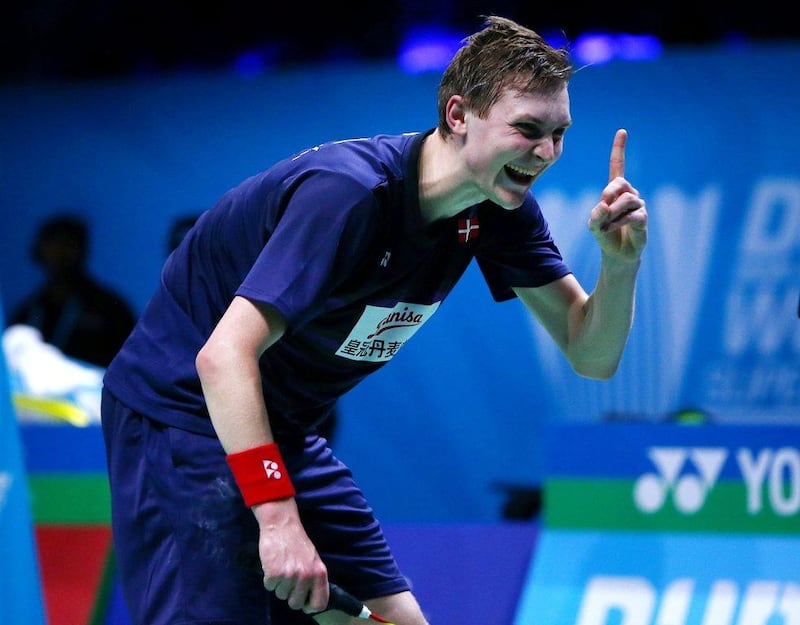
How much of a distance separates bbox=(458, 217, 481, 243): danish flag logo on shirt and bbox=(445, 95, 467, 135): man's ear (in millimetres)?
196

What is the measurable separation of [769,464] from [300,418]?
1660 mm

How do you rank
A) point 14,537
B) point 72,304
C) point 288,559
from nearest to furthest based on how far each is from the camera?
point 288,559, point 14,537, point 72,304

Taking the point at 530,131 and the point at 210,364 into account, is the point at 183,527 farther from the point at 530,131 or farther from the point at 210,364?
the point at 530,131

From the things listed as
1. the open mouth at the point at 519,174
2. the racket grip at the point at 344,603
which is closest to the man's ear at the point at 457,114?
the open mouth at the point at 519,174

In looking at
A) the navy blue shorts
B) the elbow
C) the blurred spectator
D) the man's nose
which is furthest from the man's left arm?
the blurred spectator

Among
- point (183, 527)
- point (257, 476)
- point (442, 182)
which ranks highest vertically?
point (442, 182)

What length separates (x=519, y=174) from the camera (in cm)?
246

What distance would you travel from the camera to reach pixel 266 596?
98.6 inches

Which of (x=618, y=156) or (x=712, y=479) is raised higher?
(x=618, y=156)

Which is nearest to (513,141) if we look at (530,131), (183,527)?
(530,131)

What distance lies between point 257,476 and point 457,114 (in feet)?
2.57

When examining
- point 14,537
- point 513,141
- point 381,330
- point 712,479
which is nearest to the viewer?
point 513,141

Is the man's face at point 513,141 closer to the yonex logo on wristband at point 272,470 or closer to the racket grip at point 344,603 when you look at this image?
the yonex logo on wristband at point 272,470

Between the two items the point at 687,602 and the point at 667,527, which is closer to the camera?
the point at 687,602
